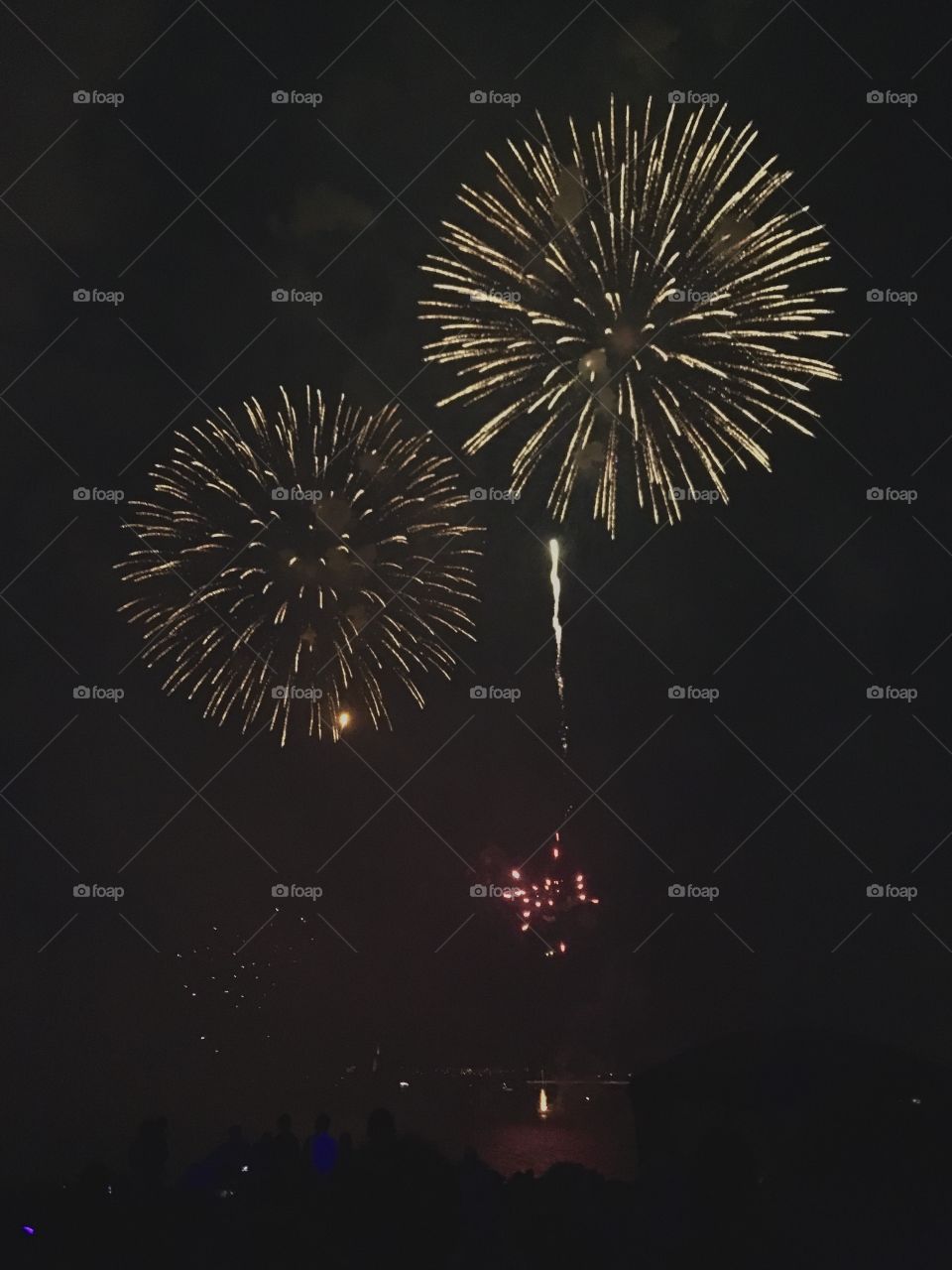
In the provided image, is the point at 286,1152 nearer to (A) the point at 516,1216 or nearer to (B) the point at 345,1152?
(B) the point at 345,1152

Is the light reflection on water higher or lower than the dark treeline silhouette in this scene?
higher

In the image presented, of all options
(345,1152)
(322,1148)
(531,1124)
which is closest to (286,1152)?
(345,1152)

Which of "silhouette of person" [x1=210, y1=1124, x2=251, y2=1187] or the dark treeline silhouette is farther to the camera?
"silhouette of person" [x1=210, y1=1124, x2=251, y2=1187]

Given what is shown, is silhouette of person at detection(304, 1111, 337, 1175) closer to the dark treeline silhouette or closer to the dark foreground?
the dark treeline silhouette

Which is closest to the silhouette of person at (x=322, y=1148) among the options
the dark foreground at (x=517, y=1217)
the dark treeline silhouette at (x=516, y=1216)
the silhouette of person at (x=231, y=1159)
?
the silhouette of person at (x=231, y=1159)

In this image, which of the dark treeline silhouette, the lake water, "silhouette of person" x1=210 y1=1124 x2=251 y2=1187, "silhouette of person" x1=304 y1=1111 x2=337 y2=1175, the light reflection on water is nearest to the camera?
the dark treeline silhouette

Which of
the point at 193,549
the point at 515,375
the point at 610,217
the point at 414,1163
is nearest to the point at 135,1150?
the point at 414,1163

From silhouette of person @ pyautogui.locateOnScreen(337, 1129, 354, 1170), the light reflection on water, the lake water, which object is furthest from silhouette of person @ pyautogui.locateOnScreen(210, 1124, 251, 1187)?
the lake water

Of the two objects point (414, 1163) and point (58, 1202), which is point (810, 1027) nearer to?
point (414, 1163)

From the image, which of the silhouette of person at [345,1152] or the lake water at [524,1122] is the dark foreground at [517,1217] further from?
the lake water at [524,1122]
